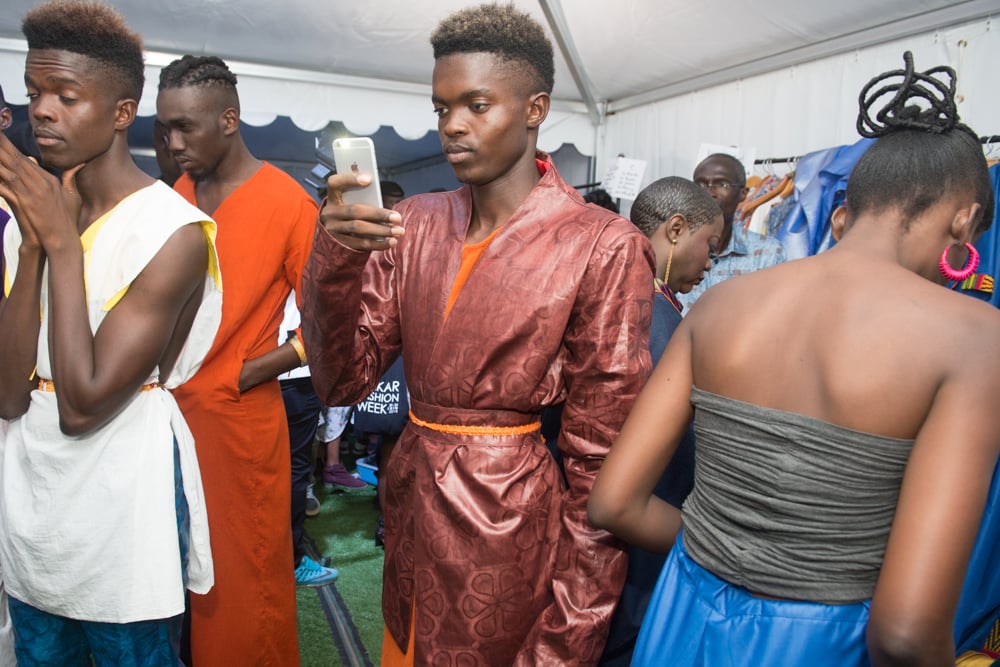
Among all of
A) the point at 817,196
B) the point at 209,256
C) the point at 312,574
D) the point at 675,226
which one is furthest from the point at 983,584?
the point at 312,574

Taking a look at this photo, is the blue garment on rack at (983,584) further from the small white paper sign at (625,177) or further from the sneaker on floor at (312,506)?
the sneaker on floor at (312,506)

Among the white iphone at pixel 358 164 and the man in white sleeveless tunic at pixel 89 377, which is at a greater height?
the white iphone at pixel 358 164

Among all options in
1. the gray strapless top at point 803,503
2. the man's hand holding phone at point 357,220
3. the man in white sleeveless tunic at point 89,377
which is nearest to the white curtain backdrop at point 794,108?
the gray strapless top at point 803,503

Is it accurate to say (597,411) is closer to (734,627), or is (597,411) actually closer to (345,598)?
(734,627)

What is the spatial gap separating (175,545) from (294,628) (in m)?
0.90

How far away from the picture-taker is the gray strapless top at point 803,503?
3.38 ft

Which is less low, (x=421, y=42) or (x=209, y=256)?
(x=421, y=42)

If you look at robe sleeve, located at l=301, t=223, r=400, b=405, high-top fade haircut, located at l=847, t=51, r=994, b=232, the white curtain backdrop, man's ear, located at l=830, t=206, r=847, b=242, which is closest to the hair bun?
high-top fade haircut, located at l=847, t=51, r=994, b=232

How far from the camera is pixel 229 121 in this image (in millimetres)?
2426

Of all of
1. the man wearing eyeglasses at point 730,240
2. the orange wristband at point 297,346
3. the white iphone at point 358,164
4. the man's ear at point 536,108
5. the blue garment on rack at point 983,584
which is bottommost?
the blue garment on rack at point 983,584

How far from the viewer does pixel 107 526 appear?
1.47m

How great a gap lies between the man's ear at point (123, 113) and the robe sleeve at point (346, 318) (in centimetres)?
65

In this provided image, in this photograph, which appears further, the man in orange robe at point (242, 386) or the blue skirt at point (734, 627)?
the man in orange robe at point (242, 386)

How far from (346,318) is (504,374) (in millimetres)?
325
